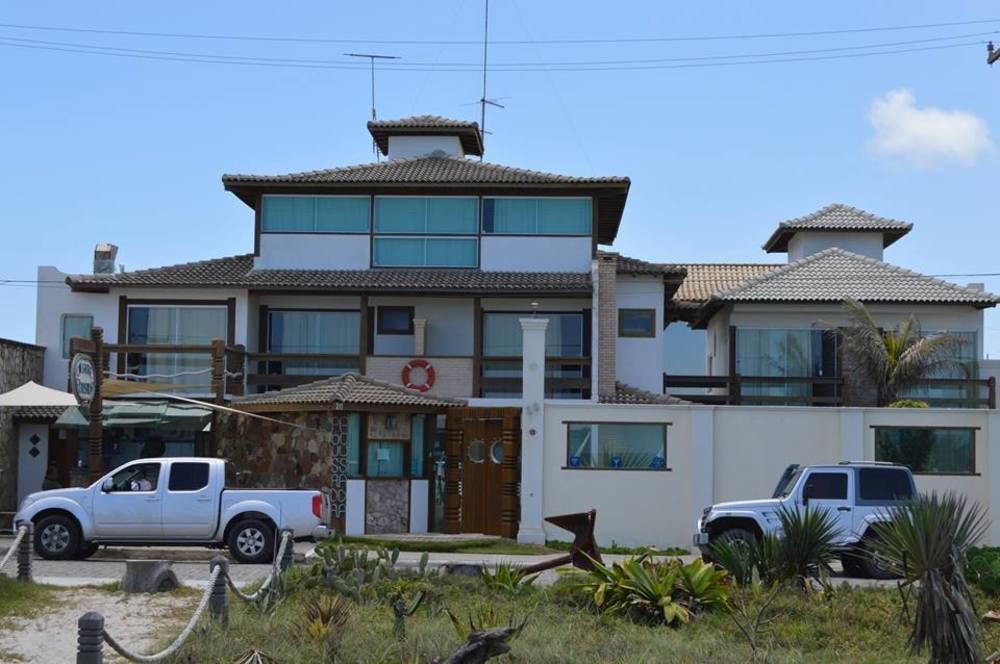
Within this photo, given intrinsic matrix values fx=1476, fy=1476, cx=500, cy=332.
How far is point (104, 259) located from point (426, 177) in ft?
33.2

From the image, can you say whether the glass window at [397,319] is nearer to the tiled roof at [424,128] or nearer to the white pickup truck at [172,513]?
the tiled roof at [424,128]

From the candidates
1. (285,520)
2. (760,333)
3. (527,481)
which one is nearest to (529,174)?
(760,333)

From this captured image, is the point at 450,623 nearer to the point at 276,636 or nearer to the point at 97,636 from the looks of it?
the point at 276,636

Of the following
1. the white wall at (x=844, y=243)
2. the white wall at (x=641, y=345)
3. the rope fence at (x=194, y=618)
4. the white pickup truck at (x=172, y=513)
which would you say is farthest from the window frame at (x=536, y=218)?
the rope fence at (x=194, y=618)

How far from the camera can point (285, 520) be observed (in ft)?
79.7

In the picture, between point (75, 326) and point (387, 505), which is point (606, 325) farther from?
point (75, 326)

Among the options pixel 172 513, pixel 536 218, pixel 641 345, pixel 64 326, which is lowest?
pixel 172 513

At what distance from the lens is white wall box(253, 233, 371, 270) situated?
123ft

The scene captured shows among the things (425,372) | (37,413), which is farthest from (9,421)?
(425,372)

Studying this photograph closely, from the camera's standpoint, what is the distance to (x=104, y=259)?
135 feet

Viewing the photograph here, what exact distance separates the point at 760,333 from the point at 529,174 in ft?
24.3

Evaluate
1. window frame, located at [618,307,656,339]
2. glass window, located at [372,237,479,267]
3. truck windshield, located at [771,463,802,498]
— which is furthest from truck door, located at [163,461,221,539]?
window frame, located at [618,307,656,339]

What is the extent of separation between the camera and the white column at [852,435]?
99.1 ft

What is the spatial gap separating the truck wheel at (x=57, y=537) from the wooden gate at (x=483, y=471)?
9.01m
